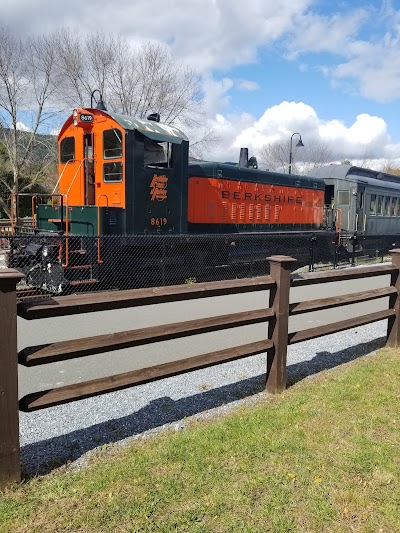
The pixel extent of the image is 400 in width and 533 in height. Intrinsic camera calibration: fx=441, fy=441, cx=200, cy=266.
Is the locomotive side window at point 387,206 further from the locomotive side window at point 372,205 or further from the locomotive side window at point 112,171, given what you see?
the locomotive side window at point 112,171

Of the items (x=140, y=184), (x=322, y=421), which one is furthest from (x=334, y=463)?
(x=140, y=184)

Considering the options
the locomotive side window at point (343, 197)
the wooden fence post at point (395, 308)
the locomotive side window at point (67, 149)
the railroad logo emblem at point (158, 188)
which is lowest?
the wooden fence post at point (395, 308)

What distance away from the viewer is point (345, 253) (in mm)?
17812

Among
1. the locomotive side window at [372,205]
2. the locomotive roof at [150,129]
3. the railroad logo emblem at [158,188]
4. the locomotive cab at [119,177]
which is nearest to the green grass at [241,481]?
the locomotive cab at [119,177]

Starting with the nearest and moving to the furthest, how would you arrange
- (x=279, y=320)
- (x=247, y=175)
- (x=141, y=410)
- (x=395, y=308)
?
(x=141, y=410)
(x=279, y=320)
(x=395, y=308)
(x=247, y=175)

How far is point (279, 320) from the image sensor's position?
4.45 metres

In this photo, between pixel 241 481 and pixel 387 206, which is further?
pixel 387 206

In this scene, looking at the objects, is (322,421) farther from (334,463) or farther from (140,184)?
(140,184)

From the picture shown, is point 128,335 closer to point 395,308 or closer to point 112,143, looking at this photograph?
point 395,308

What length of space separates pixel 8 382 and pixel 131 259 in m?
7.37

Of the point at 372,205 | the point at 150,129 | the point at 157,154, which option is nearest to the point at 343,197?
the point at 372,205

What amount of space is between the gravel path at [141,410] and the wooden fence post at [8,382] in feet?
0.87

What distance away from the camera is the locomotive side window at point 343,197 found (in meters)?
18.0

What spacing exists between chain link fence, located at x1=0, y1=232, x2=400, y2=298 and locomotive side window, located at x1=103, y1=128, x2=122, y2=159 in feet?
6.67
